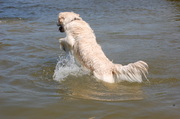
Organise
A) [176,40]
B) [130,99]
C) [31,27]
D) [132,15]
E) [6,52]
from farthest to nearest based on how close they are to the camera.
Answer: [132,15] < [31,27] < [176,40] < [6,52] < [130,99]

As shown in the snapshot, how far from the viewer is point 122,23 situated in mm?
11312

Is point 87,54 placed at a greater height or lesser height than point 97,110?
greater

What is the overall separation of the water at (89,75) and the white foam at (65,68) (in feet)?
0.08

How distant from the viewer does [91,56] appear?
584 centimetres

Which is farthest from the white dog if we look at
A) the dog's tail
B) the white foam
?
the white foam

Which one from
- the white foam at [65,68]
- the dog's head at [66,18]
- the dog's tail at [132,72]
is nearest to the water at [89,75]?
the white foam at [65,68]

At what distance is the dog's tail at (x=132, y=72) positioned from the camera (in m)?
5.07

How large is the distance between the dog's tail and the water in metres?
0.18

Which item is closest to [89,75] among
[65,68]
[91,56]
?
[91,56]

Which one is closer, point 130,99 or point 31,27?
point 130,99

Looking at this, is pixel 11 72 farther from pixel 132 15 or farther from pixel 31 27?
pixel 132 15

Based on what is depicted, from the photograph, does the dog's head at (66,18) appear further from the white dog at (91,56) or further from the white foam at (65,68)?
the white foam at (65,68)

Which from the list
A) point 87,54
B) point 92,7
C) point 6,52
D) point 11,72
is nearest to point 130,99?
point 87,54

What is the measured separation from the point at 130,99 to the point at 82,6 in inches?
460
